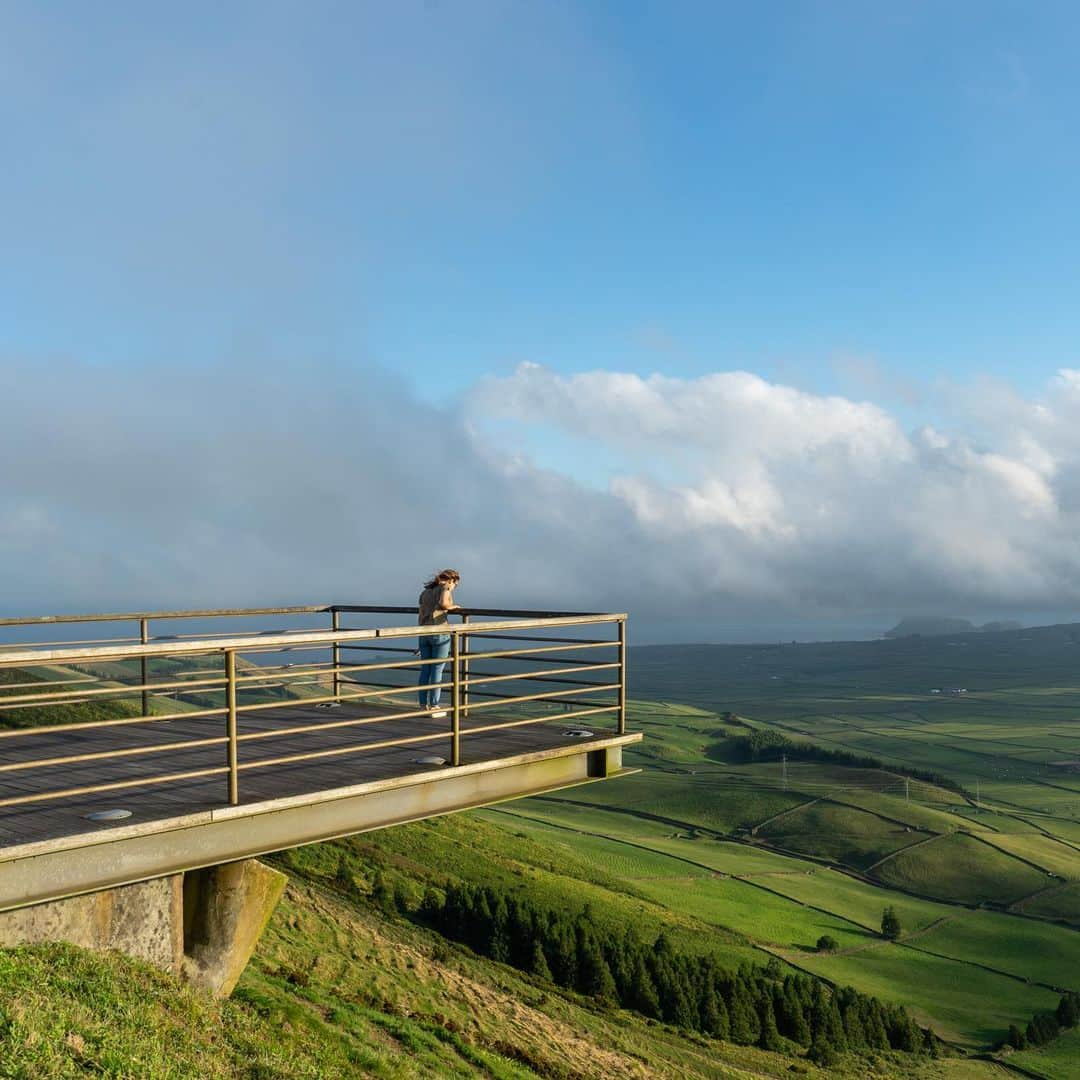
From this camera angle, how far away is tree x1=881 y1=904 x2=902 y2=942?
114938 millimetres

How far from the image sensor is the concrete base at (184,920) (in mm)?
11023

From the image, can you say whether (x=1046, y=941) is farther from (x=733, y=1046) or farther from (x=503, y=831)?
(x=733, y=1046)

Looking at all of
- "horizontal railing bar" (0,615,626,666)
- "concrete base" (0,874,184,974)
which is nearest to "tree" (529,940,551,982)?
"concrete base" (0,874,184,974)

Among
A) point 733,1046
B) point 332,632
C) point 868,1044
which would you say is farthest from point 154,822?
point 868,1044

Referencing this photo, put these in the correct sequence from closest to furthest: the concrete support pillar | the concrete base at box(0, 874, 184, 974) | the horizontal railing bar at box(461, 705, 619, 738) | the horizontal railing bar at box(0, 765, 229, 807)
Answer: the horizontal railing bar at box(0, 765, 229, 807)
the concrete base at box(0, 874, 184, 974)
the concrete support pillar
the horizontal railing bar at box(461, 705, 619, 738)

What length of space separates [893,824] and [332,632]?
163 meters

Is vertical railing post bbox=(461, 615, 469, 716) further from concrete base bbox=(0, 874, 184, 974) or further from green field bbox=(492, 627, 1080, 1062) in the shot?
green field bbox=(492, 627, 1080, 1062)

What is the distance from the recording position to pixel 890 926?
116250 mm

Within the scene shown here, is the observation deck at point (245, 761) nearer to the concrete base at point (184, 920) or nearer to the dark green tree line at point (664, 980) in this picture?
the concrete base at point (184, 920)

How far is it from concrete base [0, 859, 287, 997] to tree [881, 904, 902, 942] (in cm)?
11576

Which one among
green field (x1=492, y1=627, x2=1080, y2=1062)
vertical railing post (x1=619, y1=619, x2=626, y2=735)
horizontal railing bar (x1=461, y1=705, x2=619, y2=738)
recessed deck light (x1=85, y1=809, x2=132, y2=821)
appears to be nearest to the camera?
recessed deck light (x1=85, y1=809, x2=132, y2=821)

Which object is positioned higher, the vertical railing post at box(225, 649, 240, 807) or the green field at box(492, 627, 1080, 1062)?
the vertical railing post at box(225, 649, 240, 807)

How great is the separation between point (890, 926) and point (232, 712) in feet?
399

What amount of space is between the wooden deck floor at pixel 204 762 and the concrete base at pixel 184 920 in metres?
1.17
